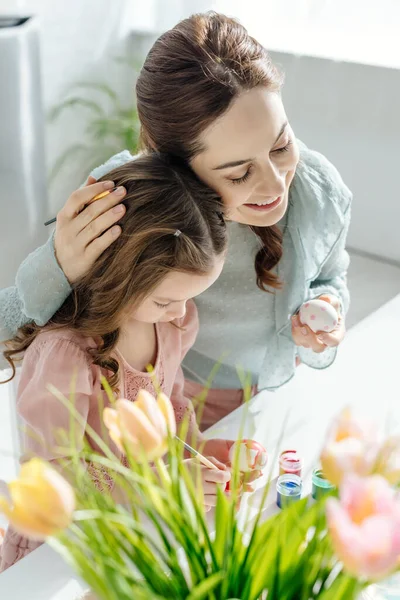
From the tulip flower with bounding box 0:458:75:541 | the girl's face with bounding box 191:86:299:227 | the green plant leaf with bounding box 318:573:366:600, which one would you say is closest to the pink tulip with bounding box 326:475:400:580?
the green plant leaf with bounding box 318:573:366:600

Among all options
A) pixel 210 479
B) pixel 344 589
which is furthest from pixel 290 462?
pixel 344 589

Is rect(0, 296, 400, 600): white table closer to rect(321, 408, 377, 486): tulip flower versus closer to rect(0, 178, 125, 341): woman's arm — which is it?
rect(0, 178, 125, 341): woman's arm

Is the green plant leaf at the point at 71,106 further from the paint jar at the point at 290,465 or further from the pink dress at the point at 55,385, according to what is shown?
the paint jar at the point at 290,465

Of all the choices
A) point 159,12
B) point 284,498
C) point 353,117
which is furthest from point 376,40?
point 284,498

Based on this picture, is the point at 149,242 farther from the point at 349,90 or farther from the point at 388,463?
the point at 349,90

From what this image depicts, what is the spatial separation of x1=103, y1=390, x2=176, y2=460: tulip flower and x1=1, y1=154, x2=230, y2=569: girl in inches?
16.8

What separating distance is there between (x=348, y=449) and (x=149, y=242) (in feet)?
1.77

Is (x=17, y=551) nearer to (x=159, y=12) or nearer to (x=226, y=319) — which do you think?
(x=226, y=319)

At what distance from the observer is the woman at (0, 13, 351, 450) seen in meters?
1.01

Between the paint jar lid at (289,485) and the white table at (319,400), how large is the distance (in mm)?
30

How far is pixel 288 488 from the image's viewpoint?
98 centimetres

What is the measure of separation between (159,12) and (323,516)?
2381 millimetres

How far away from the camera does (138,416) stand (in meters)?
0.51

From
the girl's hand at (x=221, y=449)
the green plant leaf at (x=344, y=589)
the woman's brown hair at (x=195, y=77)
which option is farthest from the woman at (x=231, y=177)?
the green plant leaf at (x=344, y=589)
